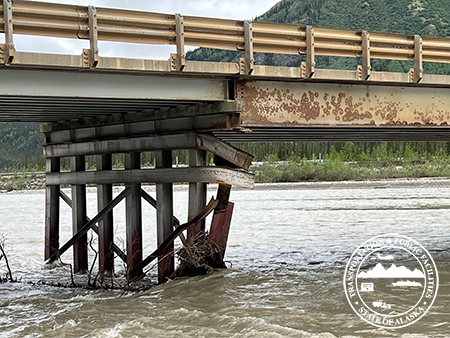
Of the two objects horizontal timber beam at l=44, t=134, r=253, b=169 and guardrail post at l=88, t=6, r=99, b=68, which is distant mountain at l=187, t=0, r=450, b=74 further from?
guardrail post at l=88, t=6, r=99, b=68

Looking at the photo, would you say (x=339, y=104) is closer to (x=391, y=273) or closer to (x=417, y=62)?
(x=417, y=62)

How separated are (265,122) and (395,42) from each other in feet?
10.4

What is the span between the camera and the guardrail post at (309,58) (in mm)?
12531

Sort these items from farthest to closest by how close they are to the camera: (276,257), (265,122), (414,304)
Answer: (276,257) < (265,122) < (414,304)

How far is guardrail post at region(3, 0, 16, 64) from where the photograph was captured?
1023 centimetres

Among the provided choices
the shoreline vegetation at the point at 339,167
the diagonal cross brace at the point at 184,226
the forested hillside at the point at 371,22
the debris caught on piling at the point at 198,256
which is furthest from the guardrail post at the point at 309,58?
the forested hillside at the point at 371,22

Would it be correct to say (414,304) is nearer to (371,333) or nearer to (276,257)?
(371,333)

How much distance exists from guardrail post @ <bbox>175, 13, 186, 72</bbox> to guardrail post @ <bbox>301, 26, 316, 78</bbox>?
2.30 metres

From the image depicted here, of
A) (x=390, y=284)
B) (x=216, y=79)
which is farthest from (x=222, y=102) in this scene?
(x=390, y=284)

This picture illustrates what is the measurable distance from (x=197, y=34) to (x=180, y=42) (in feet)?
1.26

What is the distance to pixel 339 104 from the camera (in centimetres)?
1340

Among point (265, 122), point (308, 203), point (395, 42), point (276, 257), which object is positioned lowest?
point (308, 203)

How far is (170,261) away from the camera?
1358 centimetres

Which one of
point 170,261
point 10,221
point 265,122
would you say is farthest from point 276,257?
point 10,221
